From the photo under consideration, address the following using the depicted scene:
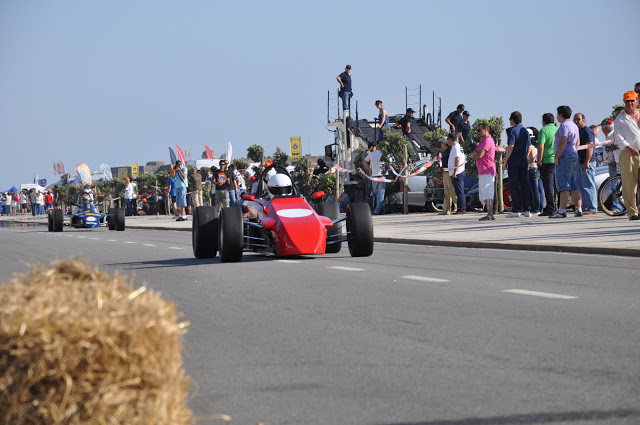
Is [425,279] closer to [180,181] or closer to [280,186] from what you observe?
[280,186]

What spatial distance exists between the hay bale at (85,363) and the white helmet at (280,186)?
38.6ft

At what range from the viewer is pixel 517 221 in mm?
21391

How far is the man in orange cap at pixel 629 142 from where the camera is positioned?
58.7 ft

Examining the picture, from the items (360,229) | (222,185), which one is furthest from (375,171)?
(360,229)

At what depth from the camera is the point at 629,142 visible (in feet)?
59.0

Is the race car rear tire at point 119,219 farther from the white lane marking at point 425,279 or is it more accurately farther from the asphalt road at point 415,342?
the white lane marking at point 425,279

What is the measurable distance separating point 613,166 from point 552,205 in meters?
1.67

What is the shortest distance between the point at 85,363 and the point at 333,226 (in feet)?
40.0

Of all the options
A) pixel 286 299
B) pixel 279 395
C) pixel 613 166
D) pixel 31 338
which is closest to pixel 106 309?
pixel 31 338

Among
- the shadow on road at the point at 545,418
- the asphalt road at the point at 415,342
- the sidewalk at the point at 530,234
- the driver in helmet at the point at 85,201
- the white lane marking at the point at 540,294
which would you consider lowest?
the shadow on road at the point at 545,418

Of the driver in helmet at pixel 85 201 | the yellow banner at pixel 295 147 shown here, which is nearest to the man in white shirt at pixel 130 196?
the driver in helmet at pixel 85 201

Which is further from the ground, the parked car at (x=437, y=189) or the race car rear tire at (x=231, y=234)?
the parked car at (x=437, y=189)

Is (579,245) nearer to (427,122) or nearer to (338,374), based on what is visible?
(338,374)

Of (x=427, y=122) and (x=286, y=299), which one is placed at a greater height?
(x=427, y=122)
